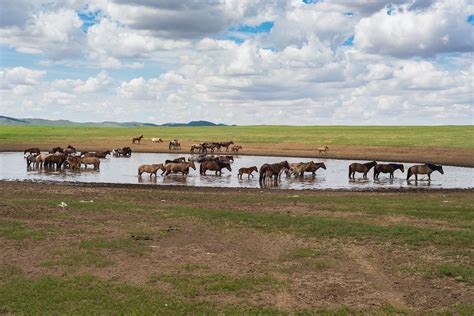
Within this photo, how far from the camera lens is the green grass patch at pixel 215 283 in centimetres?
1063

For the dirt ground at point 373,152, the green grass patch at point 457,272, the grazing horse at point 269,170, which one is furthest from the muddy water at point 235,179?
the green grass patch at point 457,272

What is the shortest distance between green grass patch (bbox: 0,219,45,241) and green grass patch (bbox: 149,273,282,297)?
17.4 feet

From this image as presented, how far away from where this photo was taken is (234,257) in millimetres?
13391

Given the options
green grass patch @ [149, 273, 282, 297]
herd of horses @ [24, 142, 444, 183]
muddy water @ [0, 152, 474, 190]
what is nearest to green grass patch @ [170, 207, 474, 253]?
green grass patch @ [149, 273, 282, 297]

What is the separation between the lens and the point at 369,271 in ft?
39.8

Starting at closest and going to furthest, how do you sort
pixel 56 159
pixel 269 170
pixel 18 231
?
pixel 18 231, pixel 269 170, pixel 56 159

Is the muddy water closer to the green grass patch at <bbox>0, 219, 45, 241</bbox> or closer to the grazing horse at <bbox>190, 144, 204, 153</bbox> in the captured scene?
the green grass patch at <bbox>0, 219, 45, 241</bbox>

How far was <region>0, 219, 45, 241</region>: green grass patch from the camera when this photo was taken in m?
15.0

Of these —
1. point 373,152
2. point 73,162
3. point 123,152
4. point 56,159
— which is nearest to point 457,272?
point 73,162

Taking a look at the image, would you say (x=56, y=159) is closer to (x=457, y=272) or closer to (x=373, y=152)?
(x=457, y=272)

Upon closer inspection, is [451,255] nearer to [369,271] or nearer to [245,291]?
[369,271]

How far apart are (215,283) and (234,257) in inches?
92.0

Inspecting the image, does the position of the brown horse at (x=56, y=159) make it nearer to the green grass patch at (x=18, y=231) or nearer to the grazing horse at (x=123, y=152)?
the grazing horse at (x=123, y=152)

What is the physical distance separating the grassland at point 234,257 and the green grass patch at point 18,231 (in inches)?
1.1
